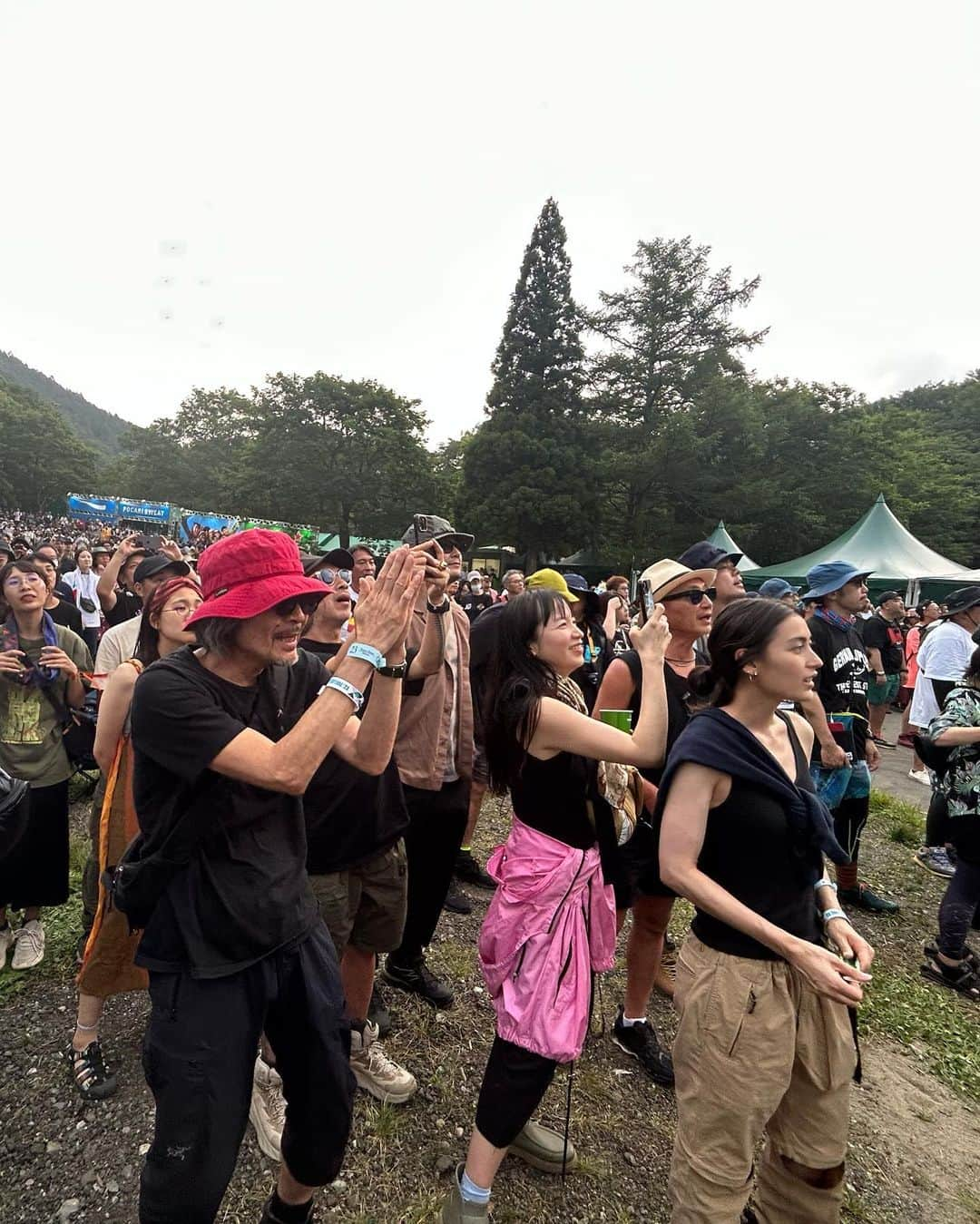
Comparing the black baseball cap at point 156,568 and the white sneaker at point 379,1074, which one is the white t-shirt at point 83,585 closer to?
the black baseball cap at point 156,568

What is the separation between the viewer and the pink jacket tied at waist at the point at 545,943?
1870 millimetres

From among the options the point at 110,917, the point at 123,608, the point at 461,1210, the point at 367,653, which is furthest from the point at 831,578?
the point at 123,608

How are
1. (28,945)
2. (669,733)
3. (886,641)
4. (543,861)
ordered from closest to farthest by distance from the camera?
(543,861), (669,733), (28,945), (886,641)

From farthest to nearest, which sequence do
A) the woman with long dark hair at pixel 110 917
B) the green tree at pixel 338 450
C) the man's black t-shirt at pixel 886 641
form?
the green tree at pixel 338 450, the man's black t-shirt at pixel 886 641, the woman with long dark hair at pixel 110 917

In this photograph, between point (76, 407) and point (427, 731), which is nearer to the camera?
point (427, 731)

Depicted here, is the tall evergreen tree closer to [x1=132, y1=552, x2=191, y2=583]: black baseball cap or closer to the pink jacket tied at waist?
[x1=132, y1=552, x2=191, y2=583]: black baseball cap

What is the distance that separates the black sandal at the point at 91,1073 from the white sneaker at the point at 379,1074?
3.05 ft

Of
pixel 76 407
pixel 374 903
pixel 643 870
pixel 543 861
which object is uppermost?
pixel 76 407

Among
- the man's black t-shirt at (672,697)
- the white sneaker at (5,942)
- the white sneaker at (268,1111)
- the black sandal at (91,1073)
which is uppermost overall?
the man's black t-shirt at (672,697)

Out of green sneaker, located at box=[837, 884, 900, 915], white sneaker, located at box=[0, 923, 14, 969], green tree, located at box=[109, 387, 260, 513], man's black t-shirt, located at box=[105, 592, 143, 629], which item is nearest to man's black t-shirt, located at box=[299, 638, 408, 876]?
white sneaker, located at box=[0, 923, 14, 969]

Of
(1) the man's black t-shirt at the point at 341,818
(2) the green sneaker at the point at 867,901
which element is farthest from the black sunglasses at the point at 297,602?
(2) the green sneaker at the point at 867,901

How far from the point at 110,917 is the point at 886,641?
10.1 meters

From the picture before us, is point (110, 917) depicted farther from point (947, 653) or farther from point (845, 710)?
point (947, 653)

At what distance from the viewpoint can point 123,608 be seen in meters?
6.00
